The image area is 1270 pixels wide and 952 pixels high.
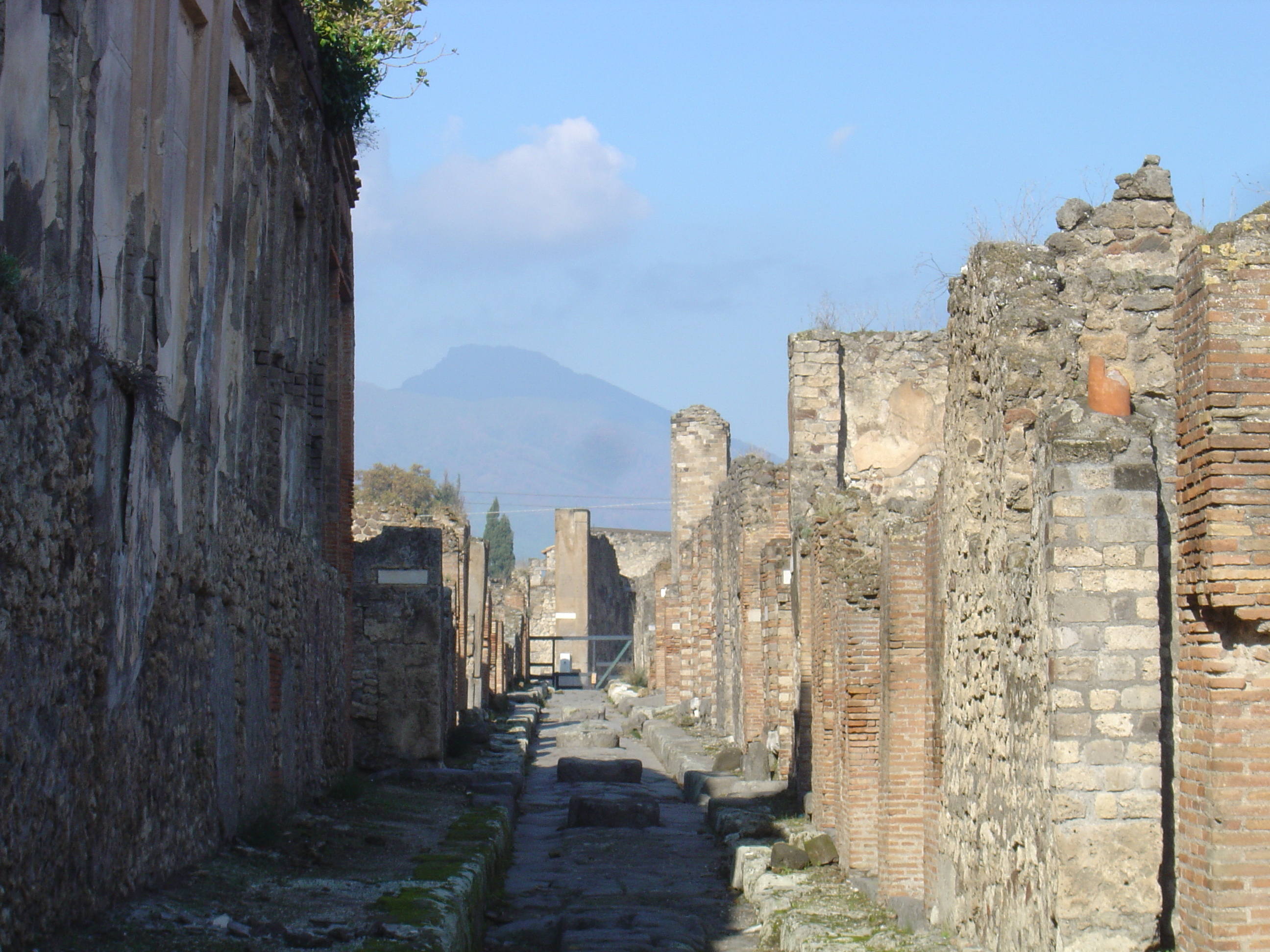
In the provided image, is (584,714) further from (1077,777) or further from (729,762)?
(1077,777)

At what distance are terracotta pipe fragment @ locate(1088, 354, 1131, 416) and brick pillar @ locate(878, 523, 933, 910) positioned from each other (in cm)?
282

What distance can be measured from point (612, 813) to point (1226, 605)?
985cm

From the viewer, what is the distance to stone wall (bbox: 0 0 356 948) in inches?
201

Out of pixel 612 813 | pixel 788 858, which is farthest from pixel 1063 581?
pixel 612 813

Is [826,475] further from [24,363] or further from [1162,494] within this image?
[24,363]

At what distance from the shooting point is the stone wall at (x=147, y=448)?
5.09 meters

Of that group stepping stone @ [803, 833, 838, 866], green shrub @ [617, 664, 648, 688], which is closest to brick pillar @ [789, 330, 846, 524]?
stepping stone @ [803, 833, 838, 866]

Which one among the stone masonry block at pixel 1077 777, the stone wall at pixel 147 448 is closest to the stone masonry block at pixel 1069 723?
the stone masonry block at pixel 1077 777

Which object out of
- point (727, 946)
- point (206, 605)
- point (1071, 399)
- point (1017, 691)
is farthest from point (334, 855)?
point (1071, 399)

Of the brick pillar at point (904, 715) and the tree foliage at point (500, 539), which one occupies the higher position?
the tree foliage at point (500, 539)

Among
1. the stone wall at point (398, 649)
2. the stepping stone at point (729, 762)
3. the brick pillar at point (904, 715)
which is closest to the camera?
the brick pillar at point (904, 715)

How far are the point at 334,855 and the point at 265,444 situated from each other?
3.55 m

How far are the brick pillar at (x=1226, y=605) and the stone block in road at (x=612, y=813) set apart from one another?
9.29 meters

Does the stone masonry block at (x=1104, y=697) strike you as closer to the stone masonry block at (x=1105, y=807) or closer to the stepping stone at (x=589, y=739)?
the stone masonry block at (x=1105, y=807)
